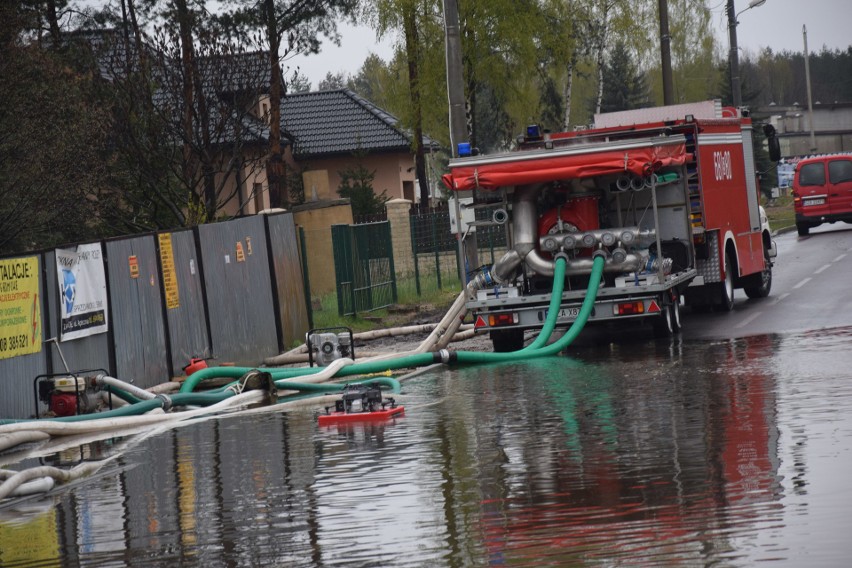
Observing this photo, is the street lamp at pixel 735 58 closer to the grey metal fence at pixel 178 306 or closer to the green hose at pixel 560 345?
the grey metal fence at pixel 178 306

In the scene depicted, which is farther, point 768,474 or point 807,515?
point 768,474

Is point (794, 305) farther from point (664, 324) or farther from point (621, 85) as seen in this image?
point (621, 85)

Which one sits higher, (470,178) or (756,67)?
(756,67)

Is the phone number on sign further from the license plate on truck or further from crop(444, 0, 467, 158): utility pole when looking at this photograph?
crop(444, 0, 467, 158): utility pole

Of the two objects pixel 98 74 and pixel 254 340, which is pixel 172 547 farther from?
pixel 98 74

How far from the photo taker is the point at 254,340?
20.5m

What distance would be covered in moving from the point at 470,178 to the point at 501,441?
7.78 meters

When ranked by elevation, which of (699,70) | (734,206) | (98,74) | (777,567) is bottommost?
(777,567)

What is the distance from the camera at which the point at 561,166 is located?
58.5ft

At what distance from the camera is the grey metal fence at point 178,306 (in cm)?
1547

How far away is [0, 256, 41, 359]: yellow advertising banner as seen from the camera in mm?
14578

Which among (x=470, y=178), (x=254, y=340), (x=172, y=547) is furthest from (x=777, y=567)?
(x=254, y=340)

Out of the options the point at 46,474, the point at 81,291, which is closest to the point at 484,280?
the point at 81,291

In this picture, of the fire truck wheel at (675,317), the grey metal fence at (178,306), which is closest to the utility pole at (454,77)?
the grey metal fence at (178,306)
